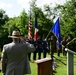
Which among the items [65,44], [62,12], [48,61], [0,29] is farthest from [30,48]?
[0,29]

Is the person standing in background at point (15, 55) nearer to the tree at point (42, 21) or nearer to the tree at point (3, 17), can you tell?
the tree at point (42, 21)

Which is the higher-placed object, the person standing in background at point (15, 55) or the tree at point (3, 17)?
the tree at point (3, 17)

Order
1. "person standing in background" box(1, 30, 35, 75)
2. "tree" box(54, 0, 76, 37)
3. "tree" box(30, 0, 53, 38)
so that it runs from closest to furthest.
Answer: "person standing in background" box(1, 30, 35, 75)
"tree" box(54, 0, 76, 37)
"tree" box(30, 0, 53, 38)

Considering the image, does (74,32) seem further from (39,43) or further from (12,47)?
(12,47)

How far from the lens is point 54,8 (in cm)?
4834

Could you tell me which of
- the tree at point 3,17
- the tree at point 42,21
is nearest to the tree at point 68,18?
the tree at point 42,21

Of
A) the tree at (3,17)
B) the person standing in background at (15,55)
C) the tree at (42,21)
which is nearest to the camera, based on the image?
the person standing in background at (15,55)

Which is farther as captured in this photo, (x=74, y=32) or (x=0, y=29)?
(x=0, y=29)

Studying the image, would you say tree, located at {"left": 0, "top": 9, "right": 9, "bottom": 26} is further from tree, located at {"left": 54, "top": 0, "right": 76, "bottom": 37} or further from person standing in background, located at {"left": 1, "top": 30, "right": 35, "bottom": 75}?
person standing in background, located at {"left": 1, "top": 30, "right": 35, "bottom": 75}

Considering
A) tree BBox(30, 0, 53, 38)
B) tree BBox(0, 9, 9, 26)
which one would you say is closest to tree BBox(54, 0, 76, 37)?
tree BBox(30, 0, 53, 38)

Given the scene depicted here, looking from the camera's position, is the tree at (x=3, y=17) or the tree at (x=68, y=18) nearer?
the tree at (x=68, y=18)

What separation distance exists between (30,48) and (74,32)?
32.5 m

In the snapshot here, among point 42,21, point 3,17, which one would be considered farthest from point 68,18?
point 3,17

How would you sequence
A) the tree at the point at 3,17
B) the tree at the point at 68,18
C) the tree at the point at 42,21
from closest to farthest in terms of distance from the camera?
1. the tree at the point at 68,18
2. the tree at the point at 42,21
3. the tree at the point at 3,17
